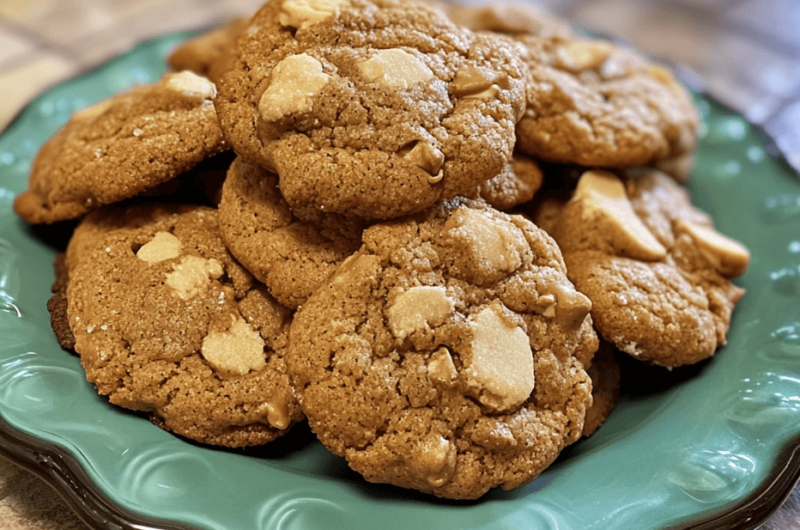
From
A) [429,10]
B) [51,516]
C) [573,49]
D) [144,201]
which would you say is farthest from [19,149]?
[573,49]

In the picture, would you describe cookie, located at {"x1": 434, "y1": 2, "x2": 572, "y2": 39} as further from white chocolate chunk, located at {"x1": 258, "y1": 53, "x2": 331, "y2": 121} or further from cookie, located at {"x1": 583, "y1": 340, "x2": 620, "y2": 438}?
cookie, located at {"x1": 583, "y1": 340, "x2": 620, "y2": 438}

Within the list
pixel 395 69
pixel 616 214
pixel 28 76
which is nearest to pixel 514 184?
pixel 616 214

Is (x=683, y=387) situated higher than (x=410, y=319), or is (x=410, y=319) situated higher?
(x=410, y=319)

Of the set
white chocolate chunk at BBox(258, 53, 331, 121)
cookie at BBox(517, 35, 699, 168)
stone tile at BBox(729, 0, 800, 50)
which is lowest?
stone tile at BBox(729, 0, 800, 50)

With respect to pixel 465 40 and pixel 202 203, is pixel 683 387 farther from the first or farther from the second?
pixel 202 203

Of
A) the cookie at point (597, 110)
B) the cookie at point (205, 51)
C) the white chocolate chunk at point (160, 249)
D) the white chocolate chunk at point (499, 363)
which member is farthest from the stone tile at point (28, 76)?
the white chocolate chunk at point (499, 363)

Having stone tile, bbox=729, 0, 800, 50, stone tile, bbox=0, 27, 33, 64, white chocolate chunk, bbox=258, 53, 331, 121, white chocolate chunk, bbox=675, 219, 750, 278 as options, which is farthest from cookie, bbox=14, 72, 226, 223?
stone tile, bbox=729, 0, 800, 50
